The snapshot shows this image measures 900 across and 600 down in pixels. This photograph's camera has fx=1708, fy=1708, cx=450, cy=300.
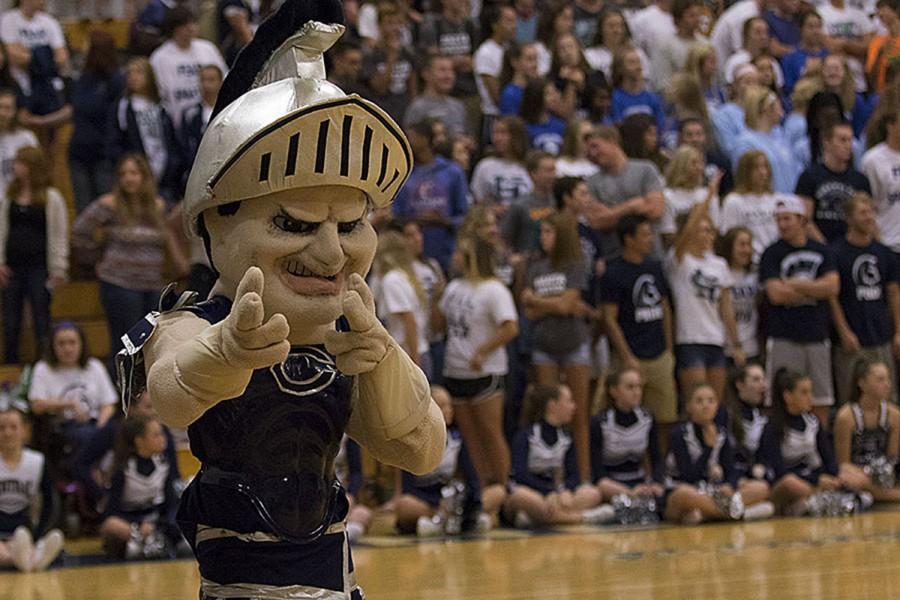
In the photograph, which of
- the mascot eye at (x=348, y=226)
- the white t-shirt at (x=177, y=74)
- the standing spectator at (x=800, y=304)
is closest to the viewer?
the mascot eye at (x=348, y=226)

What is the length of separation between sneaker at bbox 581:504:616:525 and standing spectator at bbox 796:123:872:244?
7.54ft

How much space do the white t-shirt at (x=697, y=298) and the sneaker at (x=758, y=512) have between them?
939 millimetres

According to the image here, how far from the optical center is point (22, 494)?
27.1 feet

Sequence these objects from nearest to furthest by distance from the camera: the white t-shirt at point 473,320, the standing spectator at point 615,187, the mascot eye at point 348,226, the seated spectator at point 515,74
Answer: the mascot eye at point 348,226
the white t-shirt at point 473,320
the standing spectator at point 615,187
the seated spectator at point 515,74

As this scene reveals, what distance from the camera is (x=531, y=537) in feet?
28.6

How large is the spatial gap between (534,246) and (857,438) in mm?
2124

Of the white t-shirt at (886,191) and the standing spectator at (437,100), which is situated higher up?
the standing spectator at (437,100)

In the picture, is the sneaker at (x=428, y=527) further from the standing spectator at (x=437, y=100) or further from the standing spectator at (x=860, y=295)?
the standing spectator at (x=437, y=100)

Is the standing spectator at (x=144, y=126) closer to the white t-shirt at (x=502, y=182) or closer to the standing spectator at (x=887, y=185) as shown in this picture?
the white t-shirt at (x=502, y=182)

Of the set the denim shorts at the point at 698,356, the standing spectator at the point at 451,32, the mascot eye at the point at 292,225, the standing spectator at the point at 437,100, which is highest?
the standing spectator at the point at 451,32

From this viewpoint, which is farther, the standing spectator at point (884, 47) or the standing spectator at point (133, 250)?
the standing spectator at point (884, 47)

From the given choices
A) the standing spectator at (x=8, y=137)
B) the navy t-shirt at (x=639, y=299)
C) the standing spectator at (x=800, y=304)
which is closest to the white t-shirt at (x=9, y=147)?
the standing spectator at (x=8, y=137)

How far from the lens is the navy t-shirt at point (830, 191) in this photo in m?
10.3

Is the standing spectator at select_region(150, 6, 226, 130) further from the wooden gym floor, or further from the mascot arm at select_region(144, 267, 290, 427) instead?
A: the mascot arm at select_region(144, 267, 290, 427)
